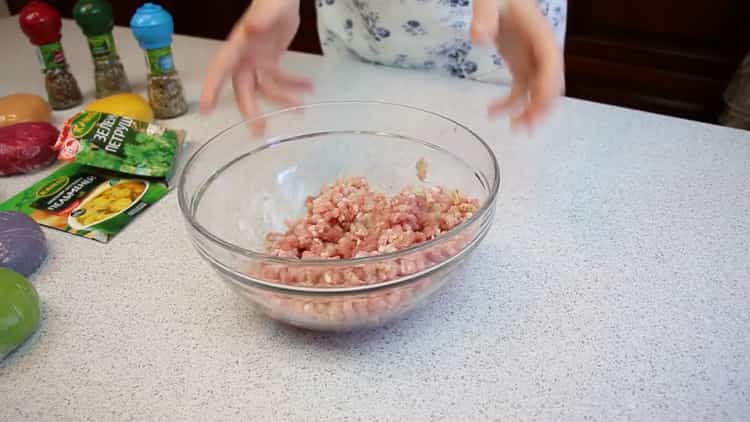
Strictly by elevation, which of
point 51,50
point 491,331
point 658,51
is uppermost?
point 51,50

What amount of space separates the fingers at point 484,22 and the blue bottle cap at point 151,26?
626mm

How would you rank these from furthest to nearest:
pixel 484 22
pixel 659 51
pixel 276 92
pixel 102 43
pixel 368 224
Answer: pixel 659 51, pixel 102 43, pixel 276 92, pixel 368 224, pixel 484 22

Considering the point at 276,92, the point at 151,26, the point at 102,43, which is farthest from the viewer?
the point at 102,43

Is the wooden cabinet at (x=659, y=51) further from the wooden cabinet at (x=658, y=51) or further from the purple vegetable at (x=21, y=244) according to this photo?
the purple vegetable at (x=21, y=244)

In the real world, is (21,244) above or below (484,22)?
below

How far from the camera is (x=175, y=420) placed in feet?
1.58

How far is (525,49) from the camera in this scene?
589mm

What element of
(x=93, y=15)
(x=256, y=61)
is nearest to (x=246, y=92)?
(x=256, y=61)

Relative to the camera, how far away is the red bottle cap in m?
0.96

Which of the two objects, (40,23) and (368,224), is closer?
(368,224)

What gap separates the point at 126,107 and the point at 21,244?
14.4 inches

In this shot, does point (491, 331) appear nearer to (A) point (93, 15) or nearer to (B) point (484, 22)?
(B) point (484, 22)

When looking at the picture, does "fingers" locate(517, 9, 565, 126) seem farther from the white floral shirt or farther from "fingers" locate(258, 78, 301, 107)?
the white floral shirt

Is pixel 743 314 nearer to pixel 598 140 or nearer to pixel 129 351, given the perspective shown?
pixel 598 140
